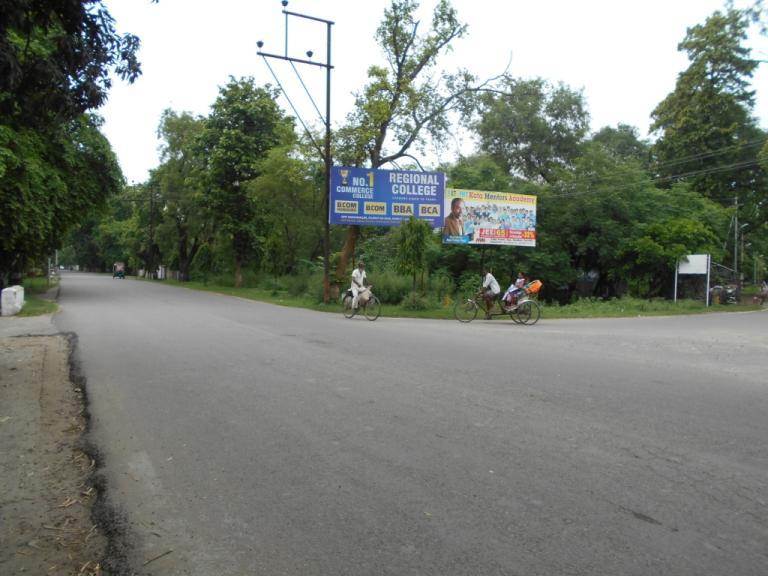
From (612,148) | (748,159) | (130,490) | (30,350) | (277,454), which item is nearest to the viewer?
(130,490)

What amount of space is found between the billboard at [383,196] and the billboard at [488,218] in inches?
37.6

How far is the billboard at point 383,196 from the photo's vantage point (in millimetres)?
23766

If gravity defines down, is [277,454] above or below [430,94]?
below

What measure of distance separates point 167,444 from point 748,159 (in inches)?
1763

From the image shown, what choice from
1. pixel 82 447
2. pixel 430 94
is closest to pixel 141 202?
pixel 430 94

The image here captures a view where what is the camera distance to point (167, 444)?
16.6ft

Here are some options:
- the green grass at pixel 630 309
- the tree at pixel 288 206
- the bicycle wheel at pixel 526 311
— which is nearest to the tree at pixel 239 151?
the tree at pixel 288 206

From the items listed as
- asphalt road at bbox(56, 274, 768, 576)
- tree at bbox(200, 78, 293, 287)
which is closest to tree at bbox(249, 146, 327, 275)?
tree at bbox(200, 78, 293, 287)

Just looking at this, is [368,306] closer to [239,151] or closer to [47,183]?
[47,183]

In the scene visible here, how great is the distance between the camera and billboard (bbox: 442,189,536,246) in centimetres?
2612

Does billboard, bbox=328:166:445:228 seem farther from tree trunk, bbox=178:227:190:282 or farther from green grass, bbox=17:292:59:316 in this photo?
tree trunk, bbox=178:227:190:282

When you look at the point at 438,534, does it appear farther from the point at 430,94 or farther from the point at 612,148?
the point at 612,148

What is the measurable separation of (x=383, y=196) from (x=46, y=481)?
20767 mm

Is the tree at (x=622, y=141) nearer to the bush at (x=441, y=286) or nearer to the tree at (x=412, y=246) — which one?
the bush at (x=441, y=286)
